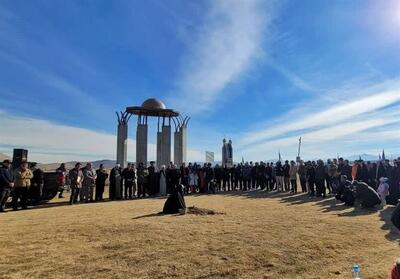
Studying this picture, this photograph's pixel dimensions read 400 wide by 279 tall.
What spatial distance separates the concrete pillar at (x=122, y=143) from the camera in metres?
25.4

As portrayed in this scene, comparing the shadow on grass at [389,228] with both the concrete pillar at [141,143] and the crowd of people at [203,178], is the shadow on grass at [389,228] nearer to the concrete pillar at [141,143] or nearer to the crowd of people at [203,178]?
the crowd of people at [203,178]

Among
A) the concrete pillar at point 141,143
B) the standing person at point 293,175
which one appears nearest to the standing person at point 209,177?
the standing person at point 293,175

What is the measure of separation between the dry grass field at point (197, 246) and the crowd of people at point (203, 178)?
3317mm

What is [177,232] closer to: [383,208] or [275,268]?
[275,268]

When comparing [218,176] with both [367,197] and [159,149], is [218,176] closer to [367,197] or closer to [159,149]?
[159,149]

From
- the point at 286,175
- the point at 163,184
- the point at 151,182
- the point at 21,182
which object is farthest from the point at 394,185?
the point at 21,182

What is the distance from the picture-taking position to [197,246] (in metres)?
7.36

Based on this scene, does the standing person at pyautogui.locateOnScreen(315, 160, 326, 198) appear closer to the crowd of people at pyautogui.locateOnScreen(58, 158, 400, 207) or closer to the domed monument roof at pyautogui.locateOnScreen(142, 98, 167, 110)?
the crowd of people at pyautogui.locateOnScreen(58, 158, 400, 207)

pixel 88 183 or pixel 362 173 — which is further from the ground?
pixel 362 173

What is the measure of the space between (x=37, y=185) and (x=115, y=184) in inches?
136

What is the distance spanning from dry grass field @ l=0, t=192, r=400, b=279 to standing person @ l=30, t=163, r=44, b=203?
425 centimetres

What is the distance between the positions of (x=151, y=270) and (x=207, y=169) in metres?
14.5

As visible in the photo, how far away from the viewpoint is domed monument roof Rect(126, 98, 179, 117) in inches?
1043

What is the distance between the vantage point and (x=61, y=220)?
33.6 feet
